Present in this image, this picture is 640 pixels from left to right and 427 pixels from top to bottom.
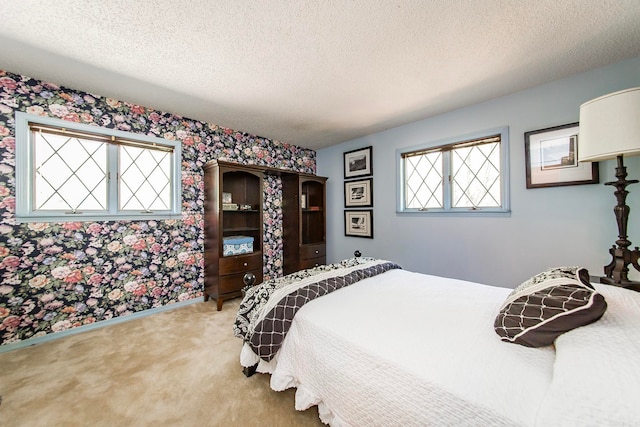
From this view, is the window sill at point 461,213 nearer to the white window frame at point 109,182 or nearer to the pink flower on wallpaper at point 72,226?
the white window frame at point 109,182

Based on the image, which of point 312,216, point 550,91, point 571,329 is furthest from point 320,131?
point 571,329

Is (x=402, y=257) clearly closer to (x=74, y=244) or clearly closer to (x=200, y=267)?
(x=200, y=267)

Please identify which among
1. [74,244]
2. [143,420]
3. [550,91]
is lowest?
[143,420]

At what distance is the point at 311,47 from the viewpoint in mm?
1688

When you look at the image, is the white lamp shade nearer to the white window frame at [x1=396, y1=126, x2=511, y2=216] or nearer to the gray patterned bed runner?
the white window frame at [x1=396, y1=126, x2=511, y2=216]

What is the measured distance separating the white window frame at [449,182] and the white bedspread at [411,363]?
127 cm

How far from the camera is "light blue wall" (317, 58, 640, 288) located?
6.37 feet

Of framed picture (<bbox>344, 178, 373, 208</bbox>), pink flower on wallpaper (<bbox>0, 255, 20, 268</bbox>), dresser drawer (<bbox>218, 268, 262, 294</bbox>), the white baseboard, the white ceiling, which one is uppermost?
the white ceiling

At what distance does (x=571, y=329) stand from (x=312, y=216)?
351 centimetres

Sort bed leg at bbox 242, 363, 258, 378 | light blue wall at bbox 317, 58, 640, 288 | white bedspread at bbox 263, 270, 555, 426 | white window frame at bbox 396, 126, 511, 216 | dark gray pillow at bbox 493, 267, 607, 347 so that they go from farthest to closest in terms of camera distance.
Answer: white window frame at bbox 396, 126, 511, 216 < light blue wall at bbox 317, 58, 640, 288 < bed leg at bbox 242, 363, 258, 378 < dark gray pillow at bbox 493, 267, 607, 347 < white bedspread at bbox 263, 270, 555, 426

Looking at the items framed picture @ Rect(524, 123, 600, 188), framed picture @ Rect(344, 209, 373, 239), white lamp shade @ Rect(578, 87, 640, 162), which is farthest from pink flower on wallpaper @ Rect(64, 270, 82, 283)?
framed picture @ Rect(524, 123, 600, 188)

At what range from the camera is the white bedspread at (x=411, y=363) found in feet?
2.52

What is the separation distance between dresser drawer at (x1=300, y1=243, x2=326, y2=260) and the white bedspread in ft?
7.00

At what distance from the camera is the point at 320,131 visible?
134 inches
